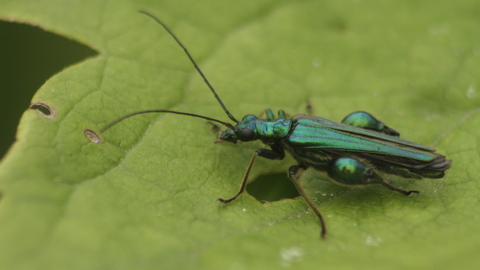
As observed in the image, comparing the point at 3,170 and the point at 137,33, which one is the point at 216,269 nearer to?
the point at 3,170

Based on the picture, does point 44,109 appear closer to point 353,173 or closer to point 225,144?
point 225,144

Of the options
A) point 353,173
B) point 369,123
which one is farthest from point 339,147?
point 369,123

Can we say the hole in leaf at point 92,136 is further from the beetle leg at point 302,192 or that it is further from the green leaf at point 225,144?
the beetle leg at point 302,192

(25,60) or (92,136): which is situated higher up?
(25,60)

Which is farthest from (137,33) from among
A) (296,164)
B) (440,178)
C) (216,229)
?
(440,178)

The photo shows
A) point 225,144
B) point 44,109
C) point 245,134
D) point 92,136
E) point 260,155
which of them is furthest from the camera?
point 225,144

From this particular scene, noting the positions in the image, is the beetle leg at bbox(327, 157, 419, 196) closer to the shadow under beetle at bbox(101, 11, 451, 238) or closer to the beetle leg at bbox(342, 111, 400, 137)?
the shadow under beetle at bbox(101, 11, 451, 238)
